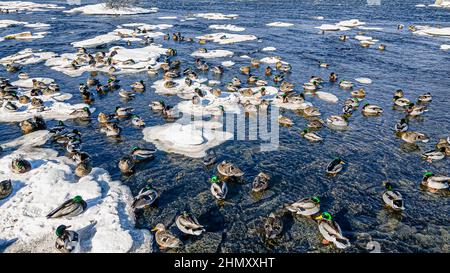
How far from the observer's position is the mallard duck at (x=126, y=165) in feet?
57.7

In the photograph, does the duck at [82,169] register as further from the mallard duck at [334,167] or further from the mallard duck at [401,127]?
the mallard duck at [401,127]

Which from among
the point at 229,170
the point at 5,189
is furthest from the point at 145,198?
the point at 5,189

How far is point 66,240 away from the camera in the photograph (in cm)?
1241

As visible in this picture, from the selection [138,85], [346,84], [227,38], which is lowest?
[346,84]

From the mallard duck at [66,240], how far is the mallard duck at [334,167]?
12.5 metres

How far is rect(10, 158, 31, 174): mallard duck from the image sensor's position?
54.9 feet

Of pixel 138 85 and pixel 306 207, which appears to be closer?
pixel 306 207

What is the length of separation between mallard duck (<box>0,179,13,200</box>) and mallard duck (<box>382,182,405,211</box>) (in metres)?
17.5

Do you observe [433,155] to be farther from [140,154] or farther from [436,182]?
[140,154]

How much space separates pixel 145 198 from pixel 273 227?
5.91m

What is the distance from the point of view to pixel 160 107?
2523cm

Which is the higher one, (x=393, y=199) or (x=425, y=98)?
(x=425, y=98)

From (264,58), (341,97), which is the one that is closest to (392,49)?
(264,58)

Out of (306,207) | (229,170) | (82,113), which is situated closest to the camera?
(306,207)
